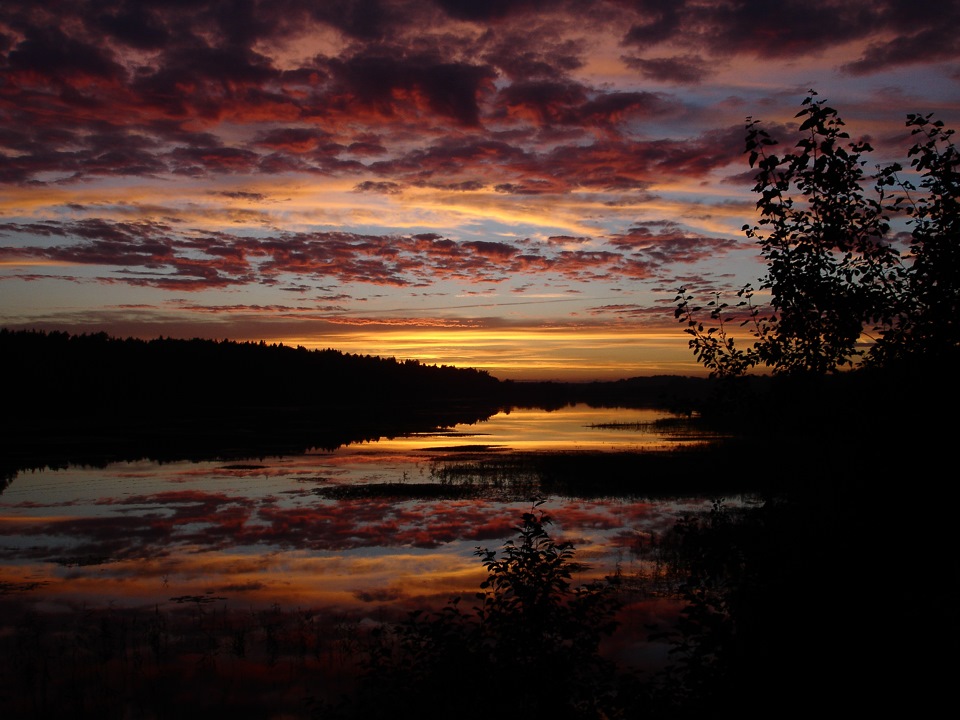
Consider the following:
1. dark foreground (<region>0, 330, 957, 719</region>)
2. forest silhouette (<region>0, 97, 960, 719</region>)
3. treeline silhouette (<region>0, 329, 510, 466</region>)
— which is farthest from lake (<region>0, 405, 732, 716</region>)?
treeline silhouette (<region>0, 329, 510, 466</region>)

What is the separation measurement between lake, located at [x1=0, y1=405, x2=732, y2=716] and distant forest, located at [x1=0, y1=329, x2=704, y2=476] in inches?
306

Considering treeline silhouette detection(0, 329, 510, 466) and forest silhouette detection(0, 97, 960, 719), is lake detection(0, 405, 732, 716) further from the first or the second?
treeline silhouette detection(0, 329, 510, 466)

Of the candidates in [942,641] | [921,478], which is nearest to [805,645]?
[942,641]

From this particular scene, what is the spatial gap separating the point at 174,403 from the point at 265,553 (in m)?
124

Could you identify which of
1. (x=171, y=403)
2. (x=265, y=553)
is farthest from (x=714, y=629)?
(x=171, y=403)

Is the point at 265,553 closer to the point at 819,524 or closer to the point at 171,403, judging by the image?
the point at 819,524

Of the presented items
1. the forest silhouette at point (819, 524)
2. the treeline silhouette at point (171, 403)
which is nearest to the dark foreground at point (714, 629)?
the forest silhouette at point (819, 524)

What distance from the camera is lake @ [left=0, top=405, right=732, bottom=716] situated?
584 inches

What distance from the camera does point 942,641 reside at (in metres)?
5.14

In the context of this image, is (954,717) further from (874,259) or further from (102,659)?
(102,659)

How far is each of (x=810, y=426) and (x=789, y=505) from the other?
0.76 metres

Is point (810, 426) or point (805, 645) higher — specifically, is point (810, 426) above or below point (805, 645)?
above

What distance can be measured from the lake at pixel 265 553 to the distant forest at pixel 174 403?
7.78m

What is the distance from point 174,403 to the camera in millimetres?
135250
